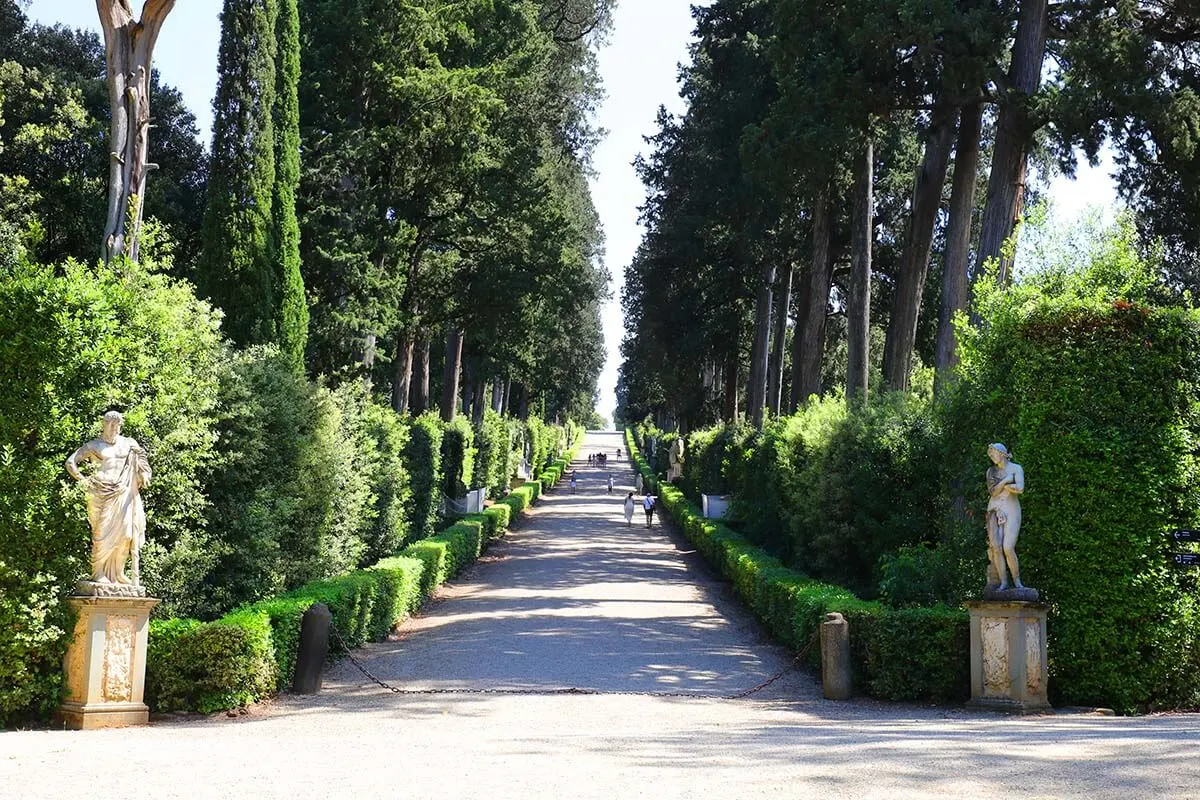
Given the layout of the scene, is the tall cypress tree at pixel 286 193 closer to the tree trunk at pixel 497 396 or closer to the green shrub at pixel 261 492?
the green shrub at pixel 261 492

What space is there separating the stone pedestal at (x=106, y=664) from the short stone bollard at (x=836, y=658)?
677cm

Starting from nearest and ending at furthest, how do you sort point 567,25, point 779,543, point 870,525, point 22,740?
point 22,740, point 870,525, point 779,543, point 567,25

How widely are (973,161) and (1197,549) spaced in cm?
990

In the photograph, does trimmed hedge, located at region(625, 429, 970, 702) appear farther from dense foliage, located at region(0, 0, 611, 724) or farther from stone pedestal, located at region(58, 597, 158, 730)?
stone pedestal, located at region(58, 597, 158, 730)

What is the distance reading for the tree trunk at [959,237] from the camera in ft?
A: 62.5

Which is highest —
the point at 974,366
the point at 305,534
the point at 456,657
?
the point at 974,366

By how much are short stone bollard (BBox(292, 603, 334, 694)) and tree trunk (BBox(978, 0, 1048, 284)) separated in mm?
10717

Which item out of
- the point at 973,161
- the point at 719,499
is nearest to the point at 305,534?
the point at 973,161

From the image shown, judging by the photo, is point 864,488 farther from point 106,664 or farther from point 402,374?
point 402,374

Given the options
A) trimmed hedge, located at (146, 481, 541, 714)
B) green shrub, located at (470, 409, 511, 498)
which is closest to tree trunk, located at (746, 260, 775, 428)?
green shrub, located at (470, 409, 511, 498)

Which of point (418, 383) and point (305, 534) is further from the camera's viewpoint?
point (418, 383)

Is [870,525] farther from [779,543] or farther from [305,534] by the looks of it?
[305,534]

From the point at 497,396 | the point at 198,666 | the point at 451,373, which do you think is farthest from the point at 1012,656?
the point at 497,396

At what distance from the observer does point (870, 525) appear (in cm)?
1666
